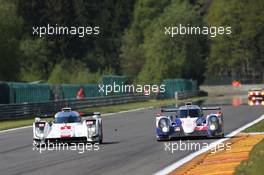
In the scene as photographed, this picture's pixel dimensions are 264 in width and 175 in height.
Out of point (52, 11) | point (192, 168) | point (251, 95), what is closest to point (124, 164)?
point (192, 168)

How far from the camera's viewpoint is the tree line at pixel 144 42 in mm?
101875

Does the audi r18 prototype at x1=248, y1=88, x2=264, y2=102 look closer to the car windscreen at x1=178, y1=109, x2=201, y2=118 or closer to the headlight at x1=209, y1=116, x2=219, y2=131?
the car windscreen at x1=178, y1=109, x2=201, y2=118

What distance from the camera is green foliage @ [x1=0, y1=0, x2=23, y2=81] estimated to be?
7875 centimetres

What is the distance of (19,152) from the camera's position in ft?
70.7

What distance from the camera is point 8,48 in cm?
7969

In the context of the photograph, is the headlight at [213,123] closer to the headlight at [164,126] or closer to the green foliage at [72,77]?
the headlight at [164,126]

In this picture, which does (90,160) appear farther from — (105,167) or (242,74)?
(242,74)

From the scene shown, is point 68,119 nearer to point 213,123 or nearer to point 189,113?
point 189,113

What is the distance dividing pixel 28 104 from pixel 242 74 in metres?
80.1

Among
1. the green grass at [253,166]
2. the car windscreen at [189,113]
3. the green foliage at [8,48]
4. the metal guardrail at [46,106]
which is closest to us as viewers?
the green grass at [253,166]

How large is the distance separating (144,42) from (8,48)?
41980mm

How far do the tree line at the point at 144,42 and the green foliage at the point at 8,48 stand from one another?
1432 centimetres

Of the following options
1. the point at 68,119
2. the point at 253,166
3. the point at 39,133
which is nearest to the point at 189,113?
the point at 68,119

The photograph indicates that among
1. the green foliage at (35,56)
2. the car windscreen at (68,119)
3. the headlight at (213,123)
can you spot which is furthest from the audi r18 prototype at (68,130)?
the green foliage at (35,56)
